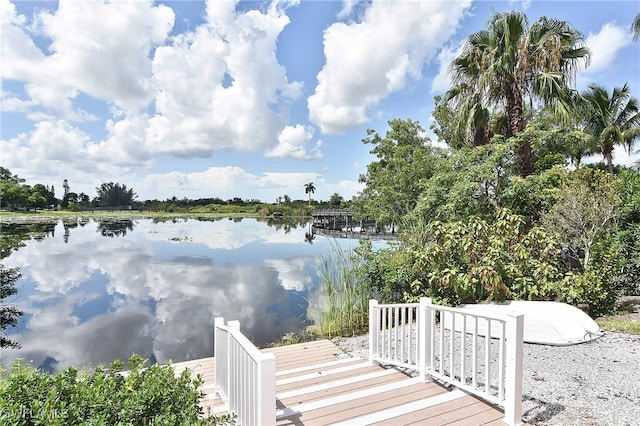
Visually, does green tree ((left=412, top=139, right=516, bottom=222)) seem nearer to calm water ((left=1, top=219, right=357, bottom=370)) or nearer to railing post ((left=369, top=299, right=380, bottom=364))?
calm water ((left=1, top=219, right=357, bottom=370))

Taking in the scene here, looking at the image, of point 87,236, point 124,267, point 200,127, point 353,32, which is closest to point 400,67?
point 353,32

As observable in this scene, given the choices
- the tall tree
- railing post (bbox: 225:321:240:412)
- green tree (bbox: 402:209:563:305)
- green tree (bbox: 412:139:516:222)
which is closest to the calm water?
Result: green tree (bbox: 402:209:563:305)

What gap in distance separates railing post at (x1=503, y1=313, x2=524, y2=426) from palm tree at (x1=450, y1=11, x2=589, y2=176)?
6.39 metres

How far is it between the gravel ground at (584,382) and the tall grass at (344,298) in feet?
3.99

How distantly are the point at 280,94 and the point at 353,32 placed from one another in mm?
5698

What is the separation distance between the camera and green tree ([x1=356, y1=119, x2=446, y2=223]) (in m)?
11.5

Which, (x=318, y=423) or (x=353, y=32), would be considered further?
(x=353, y=32)

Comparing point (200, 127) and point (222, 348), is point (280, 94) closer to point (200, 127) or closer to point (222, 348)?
point (200, 127)

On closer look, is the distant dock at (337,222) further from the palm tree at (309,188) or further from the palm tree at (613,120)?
the palm tree at (309,188)

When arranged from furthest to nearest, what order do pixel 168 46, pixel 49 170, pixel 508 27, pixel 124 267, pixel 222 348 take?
pixel 124 267 < pixel 49 170 < pixel 168 46 < pixel 508 27 < pixel 222 348

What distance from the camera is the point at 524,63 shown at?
746cm

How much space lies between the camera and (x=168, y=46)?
34.9 ft

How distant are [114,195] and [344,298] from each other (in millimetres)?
57685

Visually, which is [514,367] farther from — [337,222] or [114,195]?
[114,195]
